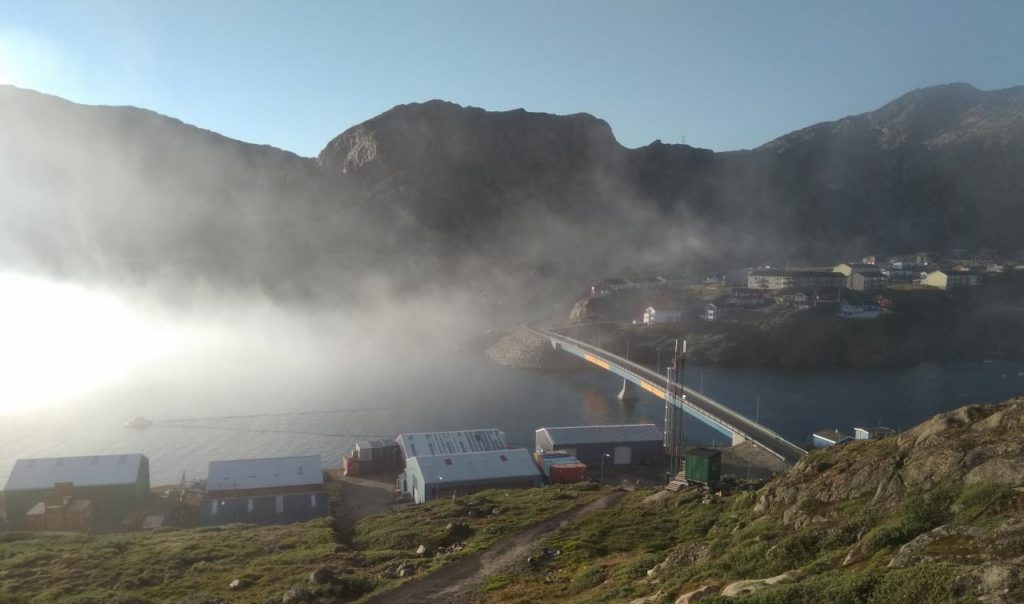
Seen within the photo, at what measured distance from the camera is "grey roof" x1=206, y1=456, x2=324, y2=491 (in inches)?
832

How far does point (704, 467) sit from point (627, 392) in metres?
24.1

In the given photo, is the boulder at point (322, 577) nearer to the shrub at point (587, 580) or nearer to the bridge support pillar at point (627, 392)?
the shrub at point (587, 580)

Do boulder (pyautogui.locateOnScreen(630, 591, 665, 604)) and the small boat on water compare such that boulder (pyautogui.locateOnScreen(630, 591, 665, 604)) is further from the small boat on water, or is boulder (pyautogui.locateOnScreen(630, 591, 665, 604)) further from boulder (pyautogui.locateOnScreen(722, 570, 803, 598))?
the small boat on water

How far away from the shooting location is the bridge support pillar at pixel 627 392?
40156mm

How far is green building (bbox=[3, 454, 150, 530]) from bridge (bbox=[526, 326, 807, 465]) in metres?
18.1

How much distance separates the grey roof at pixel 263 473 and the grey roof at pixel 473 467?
3.15 metres

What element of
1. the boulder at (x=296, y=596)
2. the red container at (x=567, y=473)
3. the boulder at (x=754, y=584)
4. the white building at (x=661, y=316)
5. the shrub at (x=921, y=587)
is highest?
the white building at (x=661, y=316)

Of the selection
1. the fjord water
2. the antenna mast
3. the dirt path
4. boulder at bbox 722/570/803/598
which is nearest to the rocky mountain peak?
the fjord water

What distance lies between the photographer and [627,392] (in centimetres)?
4044

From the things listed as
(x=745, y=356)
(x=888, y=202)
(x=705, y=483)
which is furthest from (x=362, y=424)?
(x=888, y=202)

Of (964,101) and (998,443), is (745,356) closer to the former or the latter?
(998,443)

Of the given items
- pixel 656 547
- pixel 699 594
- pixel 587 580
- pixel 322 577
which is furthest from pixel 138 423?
pixel 699 594

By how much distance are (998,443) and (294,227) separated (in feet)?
342

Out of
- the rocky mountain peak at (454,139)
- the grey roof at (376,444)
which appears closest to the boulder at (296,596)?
the grey roof at (376,444)
